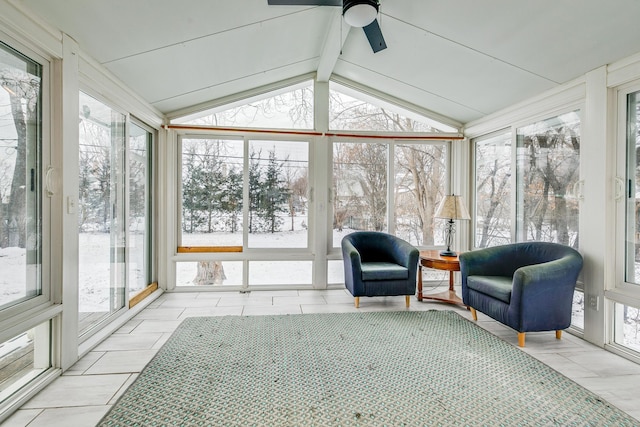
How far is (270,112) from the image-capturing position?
171 inches

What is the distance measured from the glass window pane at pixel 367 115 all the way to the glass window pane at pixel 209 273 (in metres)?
2.31

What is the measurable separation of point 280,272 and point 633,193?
3.61 metres

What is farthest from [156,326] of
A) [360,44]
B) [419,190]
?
[419,190]

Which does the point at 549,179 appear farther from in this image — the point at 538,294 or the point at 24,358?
the point at 24,358

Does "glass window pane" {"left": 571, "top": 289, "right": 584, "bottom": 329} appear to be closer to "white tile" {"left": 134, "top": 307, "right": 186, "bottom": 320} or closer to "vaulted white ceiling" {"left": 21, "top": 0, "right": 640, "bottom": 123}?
"vaulted white ceiling" {"left": 21, "top": 0, "right": 640, "bottom": 123}

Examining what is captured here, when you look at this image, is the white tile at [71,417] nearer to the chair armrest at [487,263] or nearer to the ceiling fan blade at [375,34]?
the ceiling fan blade at [375,34]

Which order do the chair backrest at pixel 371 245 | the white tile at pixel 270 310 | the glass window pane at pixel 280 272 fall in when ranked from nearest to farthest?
the white tile at pixel 270 310
the chair backrest at pixel 371 245
the glass window pane at pixel 280 272

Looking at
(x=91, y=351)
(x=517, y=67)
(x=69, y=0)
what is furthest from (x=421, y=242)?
(x=69, y=0)

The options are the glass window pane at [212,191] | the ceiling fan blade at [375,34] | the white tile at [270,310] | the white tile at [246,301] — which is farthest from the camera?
the glass window pane at [212,191]

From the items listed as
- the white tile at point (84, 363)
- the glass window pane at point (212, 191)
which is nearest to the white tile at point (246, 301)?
the glass window pane at point (212, 191)

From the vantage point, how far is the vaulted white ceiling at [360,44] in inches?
86.7

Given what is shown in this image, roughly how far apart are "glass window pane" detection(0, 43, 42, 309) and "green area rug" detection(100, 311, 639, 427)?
3.06ft

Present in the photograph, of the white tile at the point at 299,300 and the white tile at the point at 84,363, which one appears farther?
the white tile at the point at 299,300

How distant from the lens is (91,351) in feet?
8.27
